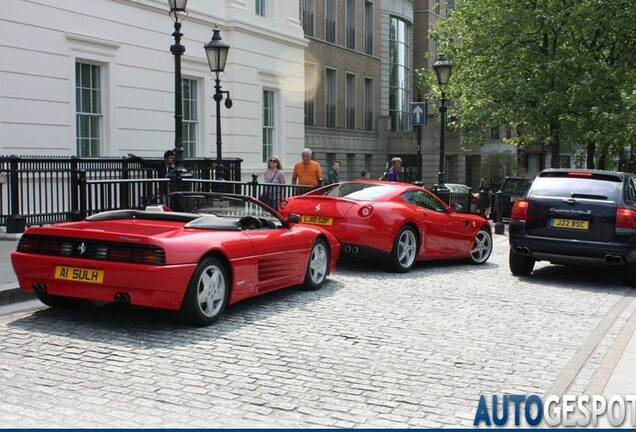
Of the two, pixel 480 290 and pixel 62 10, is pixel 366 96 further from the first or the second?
pixel 480 290

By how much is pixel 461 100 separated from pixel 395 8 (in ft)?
60.0

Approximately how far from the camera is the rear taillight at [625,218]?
10570mm

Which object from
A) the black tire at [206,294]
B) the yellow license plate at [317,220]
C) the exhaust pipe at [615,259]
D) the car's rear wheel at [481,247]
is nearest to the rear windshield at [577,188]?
the exhaust pipe at [615,259]

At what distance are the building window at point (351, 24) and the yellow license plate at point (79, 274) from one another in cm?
3446

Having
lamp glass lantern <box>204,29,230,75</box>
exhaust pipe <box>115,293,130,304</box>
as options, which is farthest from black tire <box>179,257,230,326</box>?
lamp glass lantern <box>204,29,230,75</box>

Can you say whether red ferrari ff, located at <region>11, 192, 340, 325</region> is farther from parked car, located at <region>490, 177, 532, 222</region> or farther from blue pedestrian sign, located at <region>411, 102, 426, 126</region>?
parked car, located at <region>490, 177, 532, 222</region>

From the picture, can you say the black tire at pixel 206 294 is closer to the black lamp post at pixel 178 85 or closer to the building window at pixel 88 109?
the black lamp post at pixel 178 85

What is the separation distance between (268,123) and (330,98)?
13891mm

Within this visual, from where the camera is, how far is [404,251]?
11297 millimetres

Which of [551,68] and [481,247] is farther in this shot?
[551,68]

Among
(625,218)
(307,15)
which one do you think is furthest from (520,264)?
(307,15)

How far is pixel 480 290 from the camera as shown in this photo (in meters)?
10.1

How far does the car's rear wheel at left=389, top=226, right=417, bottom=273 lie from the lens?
11.0 meters

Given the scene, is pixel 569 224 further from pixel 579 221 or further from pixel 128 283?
pixel 128 283
